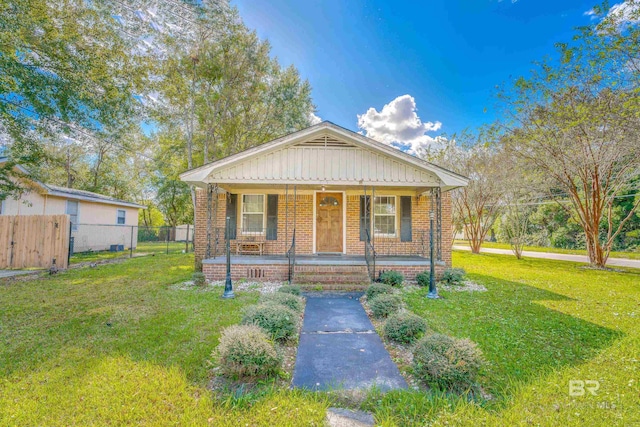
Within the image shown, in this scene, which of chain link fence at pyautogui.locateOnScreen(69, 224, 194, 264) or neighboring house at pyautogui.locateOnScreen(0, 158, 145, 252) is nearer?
neighboring house at pyautogui.locateOnScreen(0, 158, 145, 252)

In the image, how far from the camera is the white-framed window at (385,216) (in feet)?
34.2

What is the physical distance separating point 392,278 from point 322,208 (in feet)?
12.5

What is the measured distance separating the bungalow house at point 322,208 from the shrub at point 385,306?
219 cm

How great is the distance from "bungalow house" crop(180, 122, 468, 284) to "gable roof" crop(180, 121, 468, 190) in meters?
0.03

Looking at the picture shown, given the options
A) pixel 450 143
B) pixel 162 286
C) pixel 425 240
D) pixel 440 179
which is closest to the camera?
pixel 162 286

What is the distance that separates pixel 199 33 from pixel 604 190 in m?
19.1

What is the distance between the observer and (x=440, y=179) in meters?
8.22

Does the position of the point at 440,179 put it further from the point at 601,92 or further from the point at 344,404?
the point at 344,404

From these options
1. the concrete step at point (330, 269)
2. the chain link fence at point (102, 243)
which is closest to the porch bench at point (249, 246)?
the concrete step at point (330, 269)

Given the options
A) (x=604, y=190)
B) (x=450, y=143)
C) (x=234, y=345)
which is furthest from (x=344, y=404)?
(x=450, y=143)

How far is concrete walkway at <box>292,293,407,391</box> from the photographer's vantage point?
9.90ft

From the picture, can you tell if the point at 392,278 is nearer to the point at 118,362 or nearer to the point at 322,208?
the point at 322,208

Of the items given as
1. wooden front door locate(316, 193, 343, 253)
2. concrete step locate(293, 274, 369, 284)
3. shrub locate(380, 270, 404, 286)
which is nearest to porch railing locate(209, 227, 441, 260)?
wooden front door locate(316, 193, 343, 253)

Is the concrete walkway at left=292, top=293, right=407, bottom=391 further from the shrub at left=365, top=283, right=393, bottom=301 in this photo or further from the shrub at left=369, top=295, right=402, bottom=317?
the shrub at left=365, top=283, right=393, bottom=301
